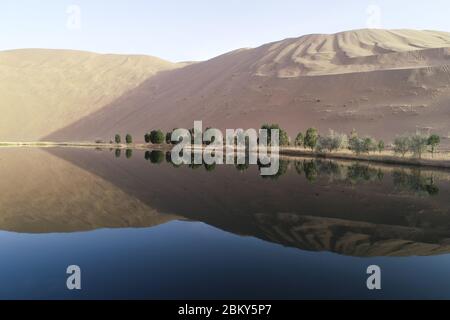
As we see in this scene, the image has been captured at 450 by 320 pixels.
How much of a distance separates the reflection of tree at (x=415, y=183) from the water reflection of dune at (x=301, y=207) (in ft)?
0.22

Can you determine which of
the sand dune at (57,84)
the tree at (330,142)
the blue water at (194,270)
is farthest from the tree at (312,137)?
the sand dune at (57,84)

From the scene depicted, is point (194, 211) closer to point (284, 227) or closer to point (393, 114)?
point (284, 227)

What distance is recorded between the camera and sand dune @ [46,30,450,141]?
292ft

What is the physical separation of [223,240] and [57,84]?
548 feet

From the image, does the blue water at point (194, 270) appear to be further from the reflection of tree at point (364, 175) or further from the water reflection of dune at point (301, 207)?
the reflection of tree at point (364, 175)

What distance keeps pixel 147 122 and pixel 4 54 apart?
4430 inches

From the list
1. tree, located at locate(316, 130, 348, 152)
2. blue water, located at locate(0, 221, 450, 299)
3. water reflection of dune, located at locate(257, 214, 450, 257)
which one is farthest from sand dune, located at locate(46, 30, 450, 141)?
blue water, located at locate(0, 221, 450, 299)

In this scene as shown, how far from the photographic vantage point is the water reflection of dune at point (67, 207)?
55.7 feet

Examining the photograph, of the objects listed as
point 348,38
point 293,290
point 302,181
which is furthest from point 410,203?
point 348,38

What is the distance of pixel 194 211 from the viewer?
2014cm

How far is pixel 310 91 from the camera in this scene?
106000 millimetres

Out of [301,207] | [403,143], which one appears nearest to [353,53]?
[403,143]

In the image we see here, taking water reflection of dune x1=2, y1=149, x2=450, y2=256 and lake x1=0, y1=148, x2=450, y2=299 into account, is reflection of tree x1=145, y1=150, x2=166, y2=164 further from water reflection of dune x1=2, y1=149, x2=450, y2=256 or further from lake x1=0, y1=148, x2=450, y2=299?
lake x1=0, y1=148, x2=450, y2=299

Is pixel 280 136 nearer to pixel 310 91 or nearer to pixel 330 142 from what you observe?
pixel 330 142
